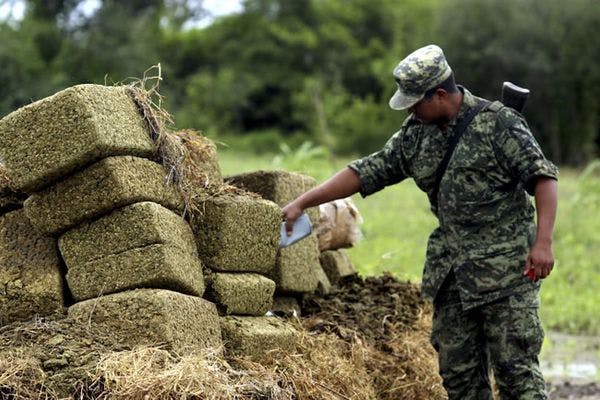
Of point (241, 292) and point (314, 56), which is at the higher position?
point (241, 292)

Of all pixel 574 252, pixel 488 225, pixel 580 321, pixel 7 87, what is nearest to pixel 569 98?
pixel 7 87

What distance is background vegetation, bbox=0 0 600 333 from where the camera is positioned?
41188mm

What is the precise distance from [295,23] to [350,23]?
304cm

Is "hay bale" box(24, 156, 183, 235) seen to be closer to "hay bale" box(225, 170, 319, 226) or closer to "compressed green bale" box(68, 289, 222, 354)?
"compressed green bale" box(68, 289, 222, 354)

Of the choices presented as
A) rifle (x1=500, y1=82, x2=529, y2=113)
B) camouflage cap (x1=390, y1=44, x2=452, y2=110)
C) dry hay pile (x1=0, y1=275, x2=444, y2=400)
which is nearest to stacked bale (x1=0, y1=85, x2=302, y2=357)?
dry hay pile (x1=0, y1=275, x2=444, y2=400)

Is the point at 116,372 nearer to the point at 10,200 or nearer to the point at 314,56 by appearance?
the point at 10,200

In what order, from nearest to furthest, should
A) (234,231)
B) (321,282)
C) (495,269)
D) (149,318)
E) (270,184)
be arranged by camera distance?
(149,318) → (234,231) → (495,269) → (270,184) → (321,282)

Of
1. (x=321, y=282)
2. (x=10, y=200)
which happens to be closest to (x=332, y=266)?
(x=321, y=282)

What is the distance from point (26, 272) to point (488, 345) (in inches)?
100

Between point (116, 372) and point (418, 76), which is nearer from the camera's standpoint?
point (116, 372)

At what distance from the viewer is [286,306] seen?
23.8 ft

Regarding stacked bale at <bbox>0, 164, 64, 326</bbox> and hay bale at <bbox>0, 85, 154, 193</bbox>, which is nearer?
hay bale at <bbox>0, 85, 154, 193</bbox>

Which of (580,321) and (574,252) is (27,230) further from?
(574,252)

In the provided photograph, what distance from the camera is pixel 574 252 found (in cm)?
1783
